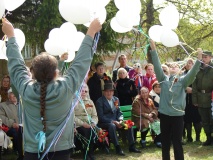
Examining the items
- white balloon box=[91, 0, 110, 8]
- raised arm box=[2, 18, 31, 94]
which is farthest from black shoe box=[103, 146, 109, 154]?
raised arm box=[2, 18, 31, 94]

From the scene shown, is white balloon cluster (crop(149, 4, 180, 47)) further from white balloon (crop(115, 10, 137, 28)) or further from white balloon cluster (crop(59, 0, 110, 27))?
white balloon cluster (crop(59, 0, 110, 27))

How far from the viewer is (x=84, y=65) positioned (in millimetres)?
2455

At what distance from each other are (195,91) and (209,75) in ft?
1.43

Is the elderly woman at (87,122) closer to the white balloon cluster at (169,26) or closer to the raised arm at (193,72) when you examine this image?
the raised arm at (193,72)

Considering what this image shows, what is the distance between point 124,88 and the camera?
7148mm

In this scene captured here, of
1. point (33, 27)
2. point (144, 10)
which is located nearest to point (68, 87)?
point (33, 27)

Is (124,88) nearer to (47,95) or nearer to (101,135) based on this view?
(101,135)

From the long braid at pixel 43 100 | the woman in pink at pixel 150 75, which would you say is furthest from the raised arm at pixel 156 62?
the woman in pink at pixel 150 75

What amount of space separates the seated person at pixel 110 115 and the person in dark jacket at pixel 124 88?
61 cm

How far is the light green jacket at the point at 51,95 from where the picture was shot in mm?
2418

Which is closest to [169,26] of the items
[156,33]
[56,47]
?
[156,33]

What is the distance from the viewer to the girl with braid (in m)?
2.42

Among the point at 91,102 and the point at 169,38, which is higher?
the point at 169,38

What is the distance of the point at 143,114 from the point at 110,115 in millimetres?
709
